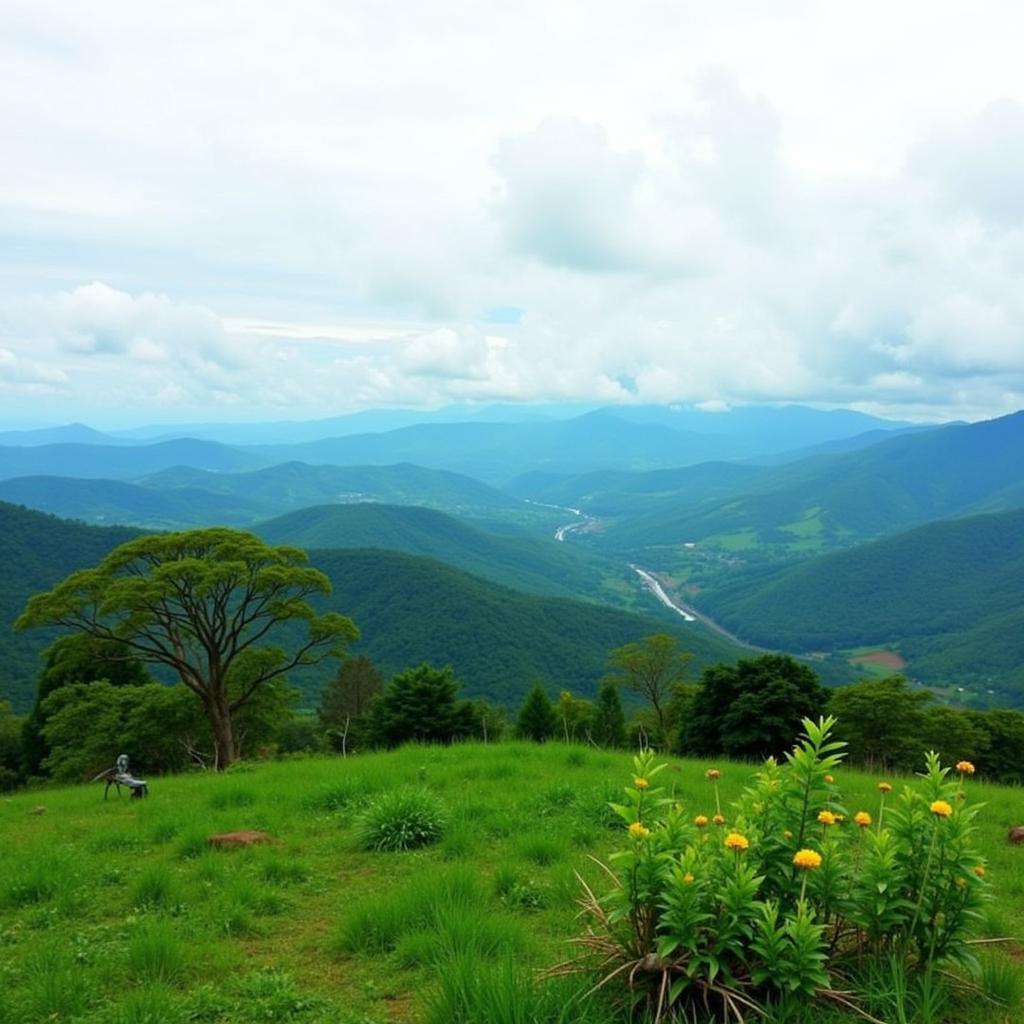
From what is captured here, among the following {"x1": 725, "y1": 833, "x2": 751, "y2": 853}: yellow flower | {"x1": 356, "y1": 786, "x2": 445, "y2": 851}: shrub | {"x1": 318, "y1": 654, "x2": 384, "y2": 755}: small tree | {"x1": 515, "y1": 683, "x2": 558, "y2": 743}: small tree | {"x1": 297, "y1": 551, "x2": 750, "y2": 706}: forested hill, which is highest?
{"x1": 725, "y1": 833, "x2": 751, "y2": 853}: yellow flower

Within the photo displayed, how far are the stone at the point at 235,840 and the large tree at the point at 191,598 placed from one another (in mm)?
14354

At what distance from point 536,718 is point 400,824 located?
30286 mm

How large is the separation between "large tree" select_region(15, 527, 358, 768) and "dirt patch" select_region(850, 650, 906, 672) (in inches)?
6700

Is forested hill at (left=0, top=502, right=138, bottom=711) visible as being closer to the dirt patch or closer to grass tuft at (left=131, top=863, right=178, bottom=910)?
grass tuft at (left=131, top=863, right=178, bottom=910)

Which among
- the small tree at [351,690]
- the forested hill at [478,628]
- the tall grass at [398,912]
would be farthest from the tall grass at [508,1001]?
the forested hill at [478,628]

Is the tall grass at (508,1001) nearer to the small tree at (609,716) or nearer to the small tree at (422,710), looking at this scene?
the small tree at (422,710)

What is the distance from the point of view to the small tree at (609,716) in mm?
38094

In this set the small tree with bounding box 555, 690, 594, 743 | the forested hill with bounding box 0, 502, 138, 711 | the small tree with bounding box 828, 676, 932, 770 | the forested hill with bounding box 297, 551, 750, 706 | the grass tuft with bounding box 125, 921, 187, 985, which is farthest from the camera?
the forested hill with bounding box 297, 551, 750, 706

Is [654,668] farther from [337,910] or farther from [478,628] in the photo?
[478,628]

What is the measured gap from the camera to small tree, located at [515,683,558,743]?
1419 inches

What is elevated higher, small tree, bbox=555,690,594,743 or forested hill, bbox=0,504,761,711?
small tree, bbox=555,690,594,743

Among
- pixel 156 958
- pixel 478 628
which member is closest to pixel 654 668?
pixel 156 958

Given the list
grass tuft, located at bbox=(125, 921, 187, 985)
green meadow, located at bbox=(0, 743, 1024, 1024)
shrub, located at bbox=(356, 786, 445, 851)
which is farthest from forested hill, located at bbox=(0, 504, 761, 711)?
grass tuft, located at bbox=(125, 921, 187, 985)

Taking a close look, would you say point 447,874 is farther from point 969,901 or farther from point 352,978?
point 969,901
